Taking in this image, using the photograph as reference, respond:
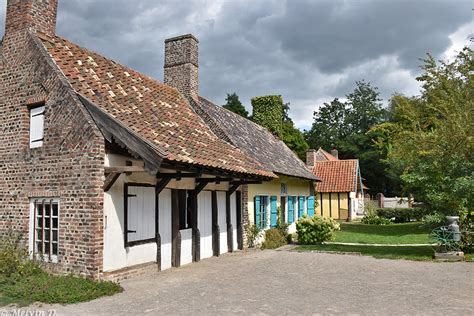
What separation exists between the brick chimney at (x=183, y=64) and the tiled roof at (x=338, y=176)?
19.0m

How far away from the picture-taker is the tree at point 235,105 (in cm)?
4756

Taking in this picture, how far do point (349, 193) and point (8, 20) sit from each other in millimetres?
27535

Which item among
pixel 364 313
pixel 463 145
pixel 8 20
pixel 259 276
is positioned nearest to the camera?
pixel 364 313

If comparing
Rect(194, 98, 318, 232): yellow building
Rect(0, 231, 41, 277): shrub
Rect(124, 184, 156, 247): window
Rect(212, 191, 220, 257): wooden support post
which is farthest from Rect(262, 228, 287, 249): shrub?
Rect(0, 231, 41, 277): shrub

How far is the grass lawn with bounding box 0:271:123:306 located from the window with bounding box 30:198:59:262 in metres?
0.75

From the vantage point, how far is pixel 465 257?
11.8 meters

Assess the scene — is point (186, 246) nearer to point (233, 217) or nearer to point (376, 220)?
point (233, 217)

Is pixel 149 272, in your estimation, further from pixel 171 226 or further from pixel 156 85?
pixel 156 85

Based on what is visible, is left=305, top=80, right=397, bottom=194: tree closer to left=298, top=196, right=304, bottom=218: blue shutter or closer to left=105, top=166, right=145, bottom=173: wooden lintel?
left=298, top=196, right=304, bottom=218: blue shutter

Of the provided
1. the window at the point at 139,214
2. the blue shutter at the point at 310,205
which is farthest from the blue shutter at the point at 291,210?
the window at the point at 139,214

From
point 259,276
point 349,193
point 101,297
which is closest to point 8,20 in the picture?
point 101,297

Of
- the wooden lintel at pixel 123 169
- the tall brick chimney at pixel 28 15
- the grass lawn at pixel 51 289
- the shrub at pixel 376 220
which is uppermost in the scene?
the tall brick chimney at pixel 28 15

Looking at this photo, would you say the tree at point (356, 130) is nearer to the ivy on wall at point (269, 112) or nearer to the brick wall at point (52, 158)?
the ivy on wall at point (269, 112)

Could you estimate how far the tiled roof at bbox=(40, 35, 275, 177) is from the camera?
30.9 feet
